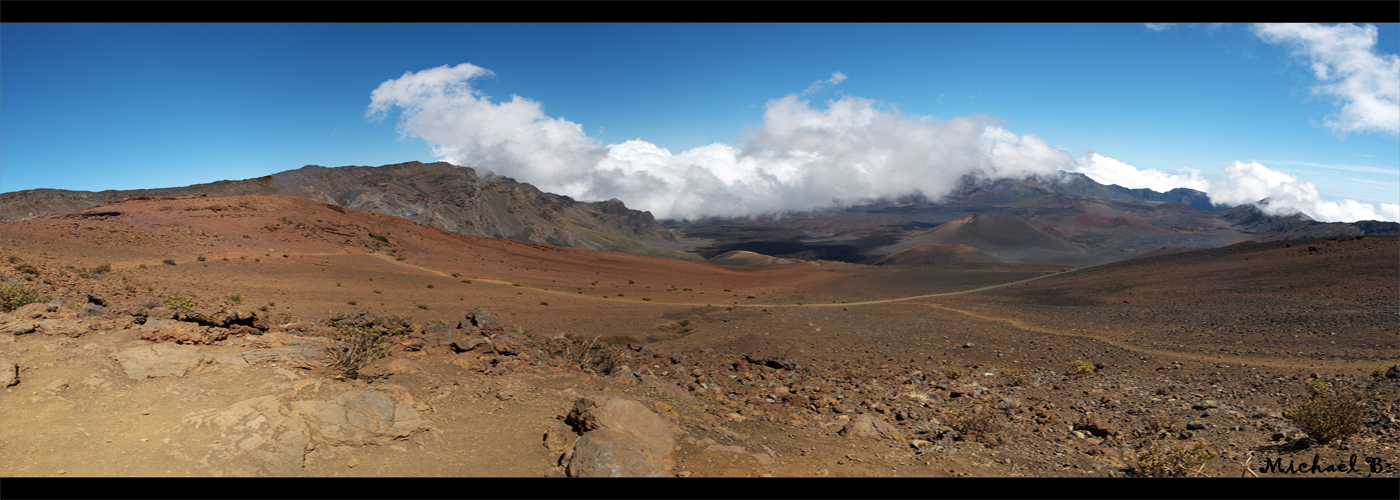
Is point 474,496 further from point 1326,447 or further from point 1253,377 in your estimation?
point 1253,377

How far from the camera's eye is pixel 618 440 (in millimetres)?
5059

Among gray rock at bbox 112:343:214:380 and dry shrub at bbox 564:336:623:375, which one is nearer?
gray rock at bbox 112:343:214:380

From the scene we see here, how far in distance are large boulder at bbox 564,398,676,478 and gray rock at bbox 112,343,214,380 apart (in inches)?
157

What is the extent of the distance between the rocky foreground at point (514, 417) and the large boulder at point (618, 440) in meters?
0.02

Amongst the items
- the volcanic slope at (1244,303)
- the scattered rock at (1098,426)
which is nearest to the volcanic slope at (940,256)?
the volcanic slope at (1244,303)

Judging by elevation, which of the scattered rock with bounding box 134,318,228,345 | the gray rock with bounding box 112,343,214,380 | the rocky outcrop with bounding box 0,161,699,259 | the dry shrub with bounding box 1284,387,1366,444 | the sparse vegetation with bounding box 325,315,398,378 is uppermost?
the rocky outcrop with bounding box 0,161,699,259

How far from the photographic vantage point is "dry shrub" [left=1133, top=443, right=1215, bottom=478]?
208 inches

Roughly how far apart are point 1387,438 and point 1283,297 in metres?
22.4

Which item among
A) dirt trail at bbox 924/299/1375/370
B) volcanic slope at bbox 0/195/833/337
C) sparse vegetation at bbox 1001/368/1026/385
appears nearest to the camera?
sparse vegetation at bbox 1001/368/1026/385

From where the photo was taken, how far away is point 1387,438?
5996mm

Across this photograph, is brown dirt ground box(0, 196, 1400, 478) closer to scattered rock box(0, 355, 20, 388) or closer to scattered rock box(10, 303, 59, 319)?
scattered rock box(0, 355, 20, 388)

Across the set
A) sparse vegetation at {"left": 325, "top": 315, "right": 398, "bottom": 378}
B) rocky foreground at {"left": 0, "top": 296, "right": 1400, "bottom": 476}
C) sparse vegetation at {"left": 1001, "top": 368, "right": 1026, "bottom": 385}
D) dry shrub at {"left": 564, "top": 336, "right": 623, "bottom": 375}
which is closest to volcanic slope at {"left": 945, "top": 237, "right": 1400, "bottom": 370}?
sparse vegetation at {"left": 1001, "top": 368, "right": 1026, "bottom": 385}

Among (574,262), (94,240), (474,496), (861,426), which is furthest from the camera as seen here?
(574,262)

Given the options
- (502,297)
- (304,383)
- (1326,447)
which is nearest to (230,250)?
(502,297)
